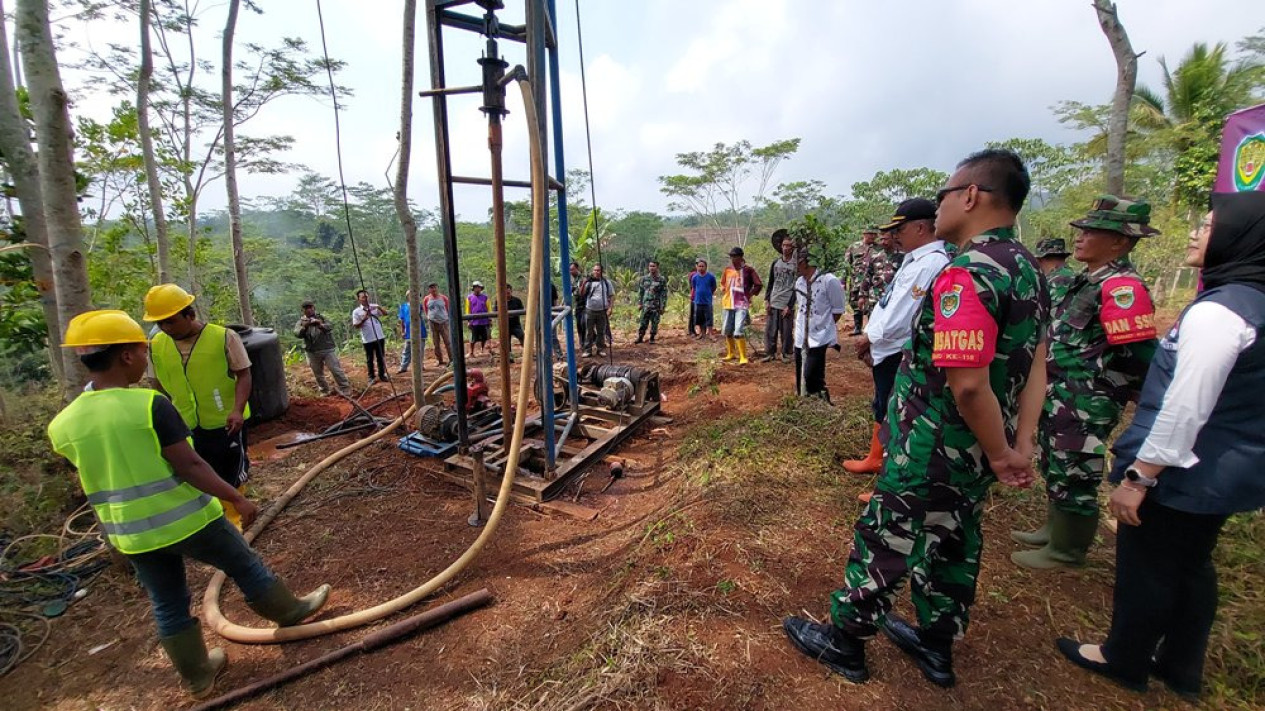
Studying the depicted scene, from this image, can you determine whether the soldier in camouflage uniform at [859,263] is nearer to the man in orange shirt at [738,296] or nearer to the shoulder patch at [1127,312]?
the man in orange shirt at [738,296]

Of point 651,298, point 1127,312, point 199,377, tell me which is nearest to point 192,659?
point 199,377

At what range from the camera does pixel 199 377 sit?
322 cm

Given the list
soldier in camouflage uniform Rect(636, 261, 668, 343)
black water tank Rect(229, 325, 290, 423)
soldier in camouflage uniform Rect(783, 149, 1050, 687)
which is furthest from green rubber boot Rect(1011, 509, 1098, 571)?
soldier in camouflage uniform Rect(636, 261, 668, 343)

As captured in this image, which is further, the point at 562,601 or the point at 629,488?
the point at 629,488

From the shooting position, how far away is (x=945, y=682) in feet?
6.28

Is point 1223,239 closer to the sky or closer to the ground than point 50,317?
closer to the sky

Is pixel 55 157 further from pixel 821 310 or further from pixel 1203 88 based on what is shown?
pixel 1203 88

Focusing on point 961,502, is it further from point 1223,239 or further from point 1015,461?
point 1223,239

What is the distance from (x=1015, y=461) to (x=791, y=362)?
22.0ft

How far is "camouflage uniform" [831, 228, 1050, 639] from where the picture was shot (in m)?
1.55

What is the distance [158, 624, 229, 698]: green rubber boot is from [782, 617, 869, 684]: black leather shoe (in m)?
2.76

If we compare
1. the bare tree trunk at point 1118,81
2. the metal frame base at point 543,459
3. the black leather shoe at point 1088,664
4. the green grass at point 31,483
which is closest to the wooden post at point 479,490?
the metal frame base at point 543,459

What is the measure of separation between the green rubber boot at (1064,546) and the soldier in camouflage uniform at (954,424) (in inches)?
48.5

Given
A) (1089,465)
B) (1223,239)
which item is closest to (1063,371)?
(1089,465)
